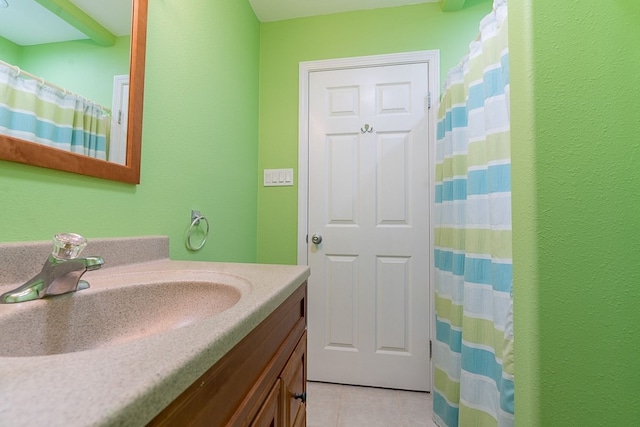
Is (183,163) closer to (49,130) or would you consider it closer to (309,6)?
(49,130)

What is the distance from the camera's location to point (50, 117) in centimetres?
62

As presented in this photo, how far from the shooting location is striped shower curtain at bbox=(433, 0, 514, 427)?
37.1 inches

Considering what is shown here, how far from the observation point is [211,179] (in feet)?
4.19

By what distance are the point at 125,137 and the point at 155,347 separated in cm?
76

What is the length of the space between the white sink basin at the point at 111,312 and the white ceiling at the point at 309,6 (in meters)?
1.79

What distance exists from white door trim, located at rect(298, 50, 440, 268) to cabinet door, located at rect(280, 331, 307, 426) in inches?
38.6

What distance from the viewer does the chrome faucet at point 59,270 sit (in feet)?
1.55

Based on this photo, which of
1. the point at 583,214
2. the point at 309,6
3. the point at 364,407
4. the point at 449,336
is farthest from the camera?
the point at 309,6

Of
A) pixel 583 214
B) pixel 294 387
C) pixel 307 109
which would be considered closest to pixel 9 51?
pixel 294 387

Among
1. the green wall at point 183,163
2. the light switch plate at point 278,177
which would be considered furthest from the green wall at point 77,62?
the light switch plate at point 278,177

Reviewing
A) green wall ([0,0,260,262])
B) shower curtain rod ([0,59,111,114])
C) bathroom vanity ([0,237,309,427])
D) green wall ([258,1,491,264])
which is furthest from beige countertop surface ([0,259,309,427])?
green wall ([258,1,491,264])

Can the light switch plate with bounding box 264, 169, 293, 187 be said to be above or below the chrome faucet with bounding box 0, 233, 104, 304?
above

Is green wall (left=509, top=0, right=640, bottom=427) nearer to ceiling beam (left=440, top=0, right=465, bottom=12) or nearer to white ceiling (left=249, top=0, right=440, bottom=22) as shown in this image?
ceiling beam (left=440, top=0, right=465, bottom=12)

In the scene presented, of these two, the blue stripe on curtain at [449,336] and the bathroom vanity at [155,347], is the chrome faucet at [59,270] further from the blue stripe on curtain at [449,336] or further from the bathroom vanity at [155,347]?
the blue stripe on curtain at [449,336]
